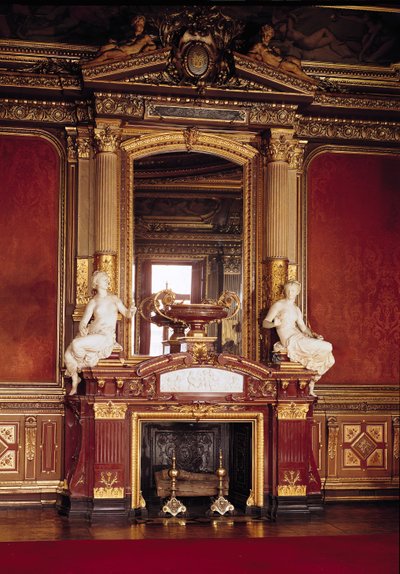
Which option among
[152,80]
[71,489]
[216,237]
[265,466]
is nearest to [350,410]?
[265,466]

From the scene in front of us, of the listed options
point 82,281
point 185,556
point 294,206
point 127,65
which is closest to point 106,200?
point 82,281

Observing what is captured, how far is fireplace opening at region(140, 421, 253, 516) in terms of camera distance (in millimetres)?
8453

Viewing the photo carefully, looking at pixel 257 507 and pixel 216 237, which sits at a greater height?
pixel 216 237

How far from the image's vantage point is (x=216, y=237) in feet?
29.7

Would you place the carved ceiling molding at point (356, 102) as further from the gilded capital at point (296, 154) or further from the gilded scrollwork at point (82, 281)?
the gilded scrollwork at point (82, 281)

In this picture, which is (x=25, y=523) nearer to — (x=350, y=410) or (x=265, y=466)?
(x=265, y=466)

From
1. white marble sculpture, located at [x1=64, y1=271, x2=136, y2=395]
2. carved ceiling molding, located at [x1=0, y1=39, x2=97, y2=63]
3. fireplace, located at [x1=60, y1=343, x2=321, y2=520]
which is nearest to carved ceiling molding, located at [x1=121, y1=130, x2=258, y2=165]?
carved ceiling molding, located at [x1=0, y1=39, x2=97, y2=63]

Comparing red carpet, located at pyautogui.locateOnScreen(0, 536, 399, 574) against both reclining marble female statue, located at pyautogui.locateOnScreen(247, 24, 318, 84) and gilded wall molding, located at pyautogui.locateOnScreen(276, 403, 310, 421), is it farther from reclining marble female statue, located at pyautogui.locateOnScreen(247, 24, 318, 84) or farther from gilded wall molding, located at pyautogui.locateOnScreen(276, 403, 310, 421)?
reclining marble female statue, located at pyautogui.locateOnScreen(247, 24, 318, 84)

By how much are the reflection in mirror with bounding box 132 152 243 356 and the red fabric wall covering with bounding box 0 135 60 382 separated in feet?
2.59

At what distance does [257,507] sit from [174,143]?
3.31 meters

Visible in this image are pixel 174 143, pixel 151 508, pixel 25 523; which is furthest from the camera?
pixel 174 143

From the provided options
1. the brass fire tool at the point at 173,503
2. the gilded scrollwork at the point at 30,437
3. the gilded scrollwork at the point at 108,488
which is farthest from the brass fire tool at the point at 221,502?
the gilded scrollwork at the point at 30,437

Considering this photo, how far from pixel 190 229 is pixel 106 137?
44.9 inches

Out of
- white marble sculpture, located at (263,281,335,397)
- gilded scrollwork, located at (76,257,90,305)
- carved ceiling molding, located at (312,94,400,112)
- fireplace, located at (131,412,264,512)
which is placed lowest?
fireplace, located at (131,412,264,512)
